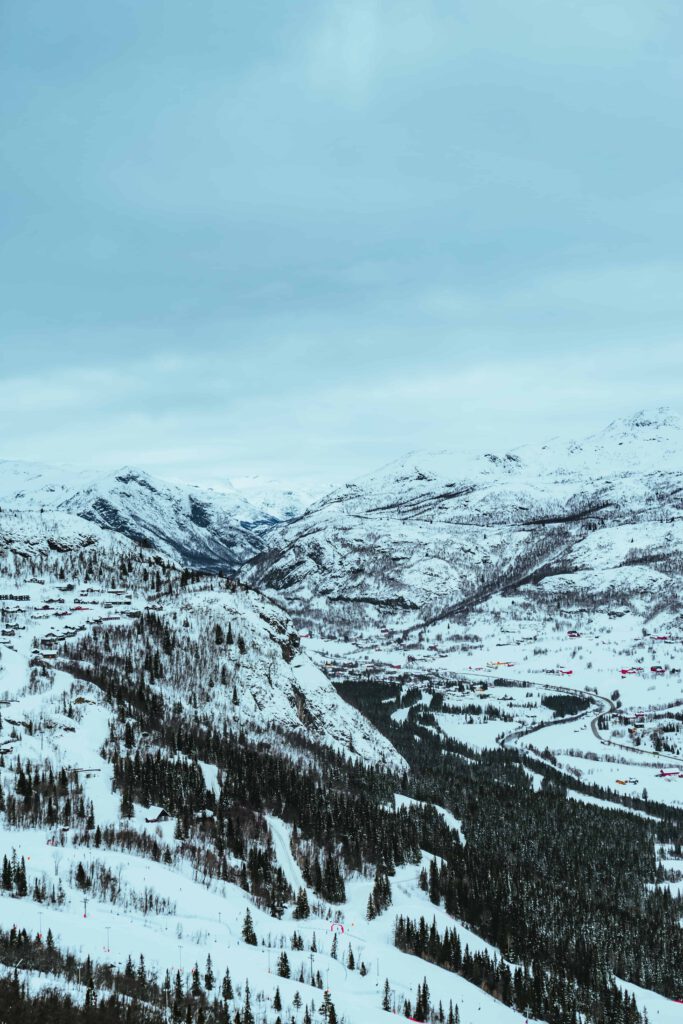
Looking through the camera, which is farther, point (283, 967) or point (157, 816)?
point (157, 816)

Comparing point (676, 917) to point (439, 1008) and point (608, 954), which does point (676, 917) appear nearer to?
point (608, 954)

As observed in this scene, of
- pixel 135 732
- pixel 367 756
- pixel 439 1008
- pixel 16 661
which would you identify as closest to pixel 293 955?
pixel 439 1008

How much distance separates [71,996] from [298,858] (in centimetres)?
6017

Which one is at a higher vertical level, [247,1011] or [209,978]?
[247,1011]

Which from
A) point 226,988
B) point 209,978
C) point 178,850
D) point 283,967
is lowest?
point 283,967

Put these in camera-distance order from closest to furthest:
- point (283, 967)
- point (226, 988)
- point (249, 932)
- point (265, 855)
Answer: point (226, 988) → point (283, 967) → point (249, 932) → point (265, 855)

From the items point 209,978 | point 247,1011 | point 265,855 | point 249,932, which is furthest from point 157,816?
point 247,1011

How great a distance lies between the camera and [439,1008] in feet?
212

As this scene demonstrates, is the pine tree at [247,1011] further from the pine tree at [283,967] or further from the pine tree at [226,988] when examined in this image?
the pine tree at [283,967]

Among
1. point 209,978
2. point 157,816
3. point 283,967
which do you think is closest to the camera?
point 209,978

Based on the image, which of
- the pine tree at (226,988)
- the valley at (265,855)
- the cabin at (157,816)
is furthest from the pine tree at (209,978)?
the cabin at (157,816)

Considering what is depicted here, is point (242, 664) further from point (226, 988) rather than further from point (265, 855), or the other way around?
point (226, 988)

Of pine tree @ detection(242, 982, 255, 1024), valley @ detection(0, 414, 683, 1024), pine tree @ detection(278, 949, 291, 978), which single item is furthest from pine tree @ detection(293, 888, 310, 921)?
pine tree @ detection(242, 982, 255, 1024)

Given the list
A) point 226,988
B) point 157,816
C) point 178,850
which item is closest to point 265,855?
point 178,850
